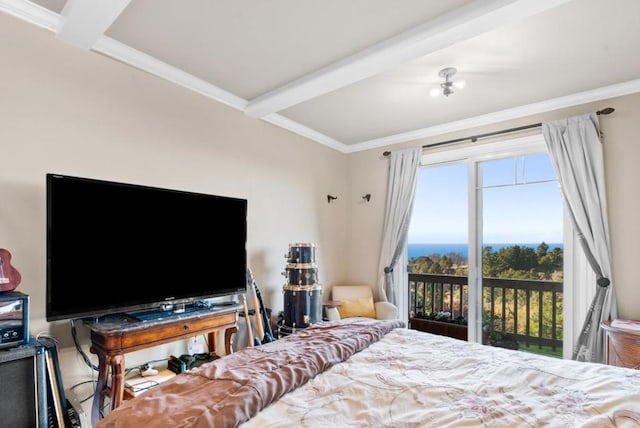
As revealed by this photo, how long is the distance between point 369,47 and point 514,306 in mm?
2881

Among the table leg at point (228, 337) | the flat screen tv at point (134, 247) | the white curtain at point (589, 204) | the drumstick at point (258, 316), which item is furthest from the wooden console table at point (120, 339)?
the white curtain at point (589, 204)

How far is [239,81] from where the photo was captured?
9.11 ft

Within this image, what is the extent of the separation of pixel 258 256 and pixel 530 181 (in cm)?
281

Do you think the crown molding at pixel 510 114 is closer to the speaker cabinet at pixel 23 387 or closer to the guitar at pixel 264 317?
the guitar at pixel 264 317

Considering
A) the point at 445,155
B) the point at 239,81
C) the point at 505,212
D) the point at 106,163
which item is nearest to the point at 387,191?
the point at 445,155

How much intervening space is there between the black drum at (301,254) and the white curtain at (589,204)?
2344 mm

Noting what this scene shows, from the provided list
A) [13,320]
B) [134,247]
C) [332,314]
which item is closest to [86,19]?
[134,247]

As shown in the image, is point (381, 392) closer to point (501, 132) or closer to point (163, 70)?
point (163, 70)

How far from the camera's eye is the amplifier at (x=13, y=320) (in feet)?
5.22

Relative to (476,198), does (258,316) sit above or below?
below

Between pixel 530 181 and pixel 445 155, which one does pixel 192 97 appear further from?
pixel 530 181

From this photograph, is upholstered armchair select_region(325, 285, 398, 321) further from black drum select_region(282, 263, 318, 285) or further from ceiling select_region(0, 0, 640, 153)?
ceiling select_region(0, 0, 640, 153)

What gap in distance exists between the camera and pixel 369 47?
7.46 ft

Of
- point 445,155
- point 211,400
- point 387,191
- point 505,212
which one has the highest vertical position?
point 445,155
